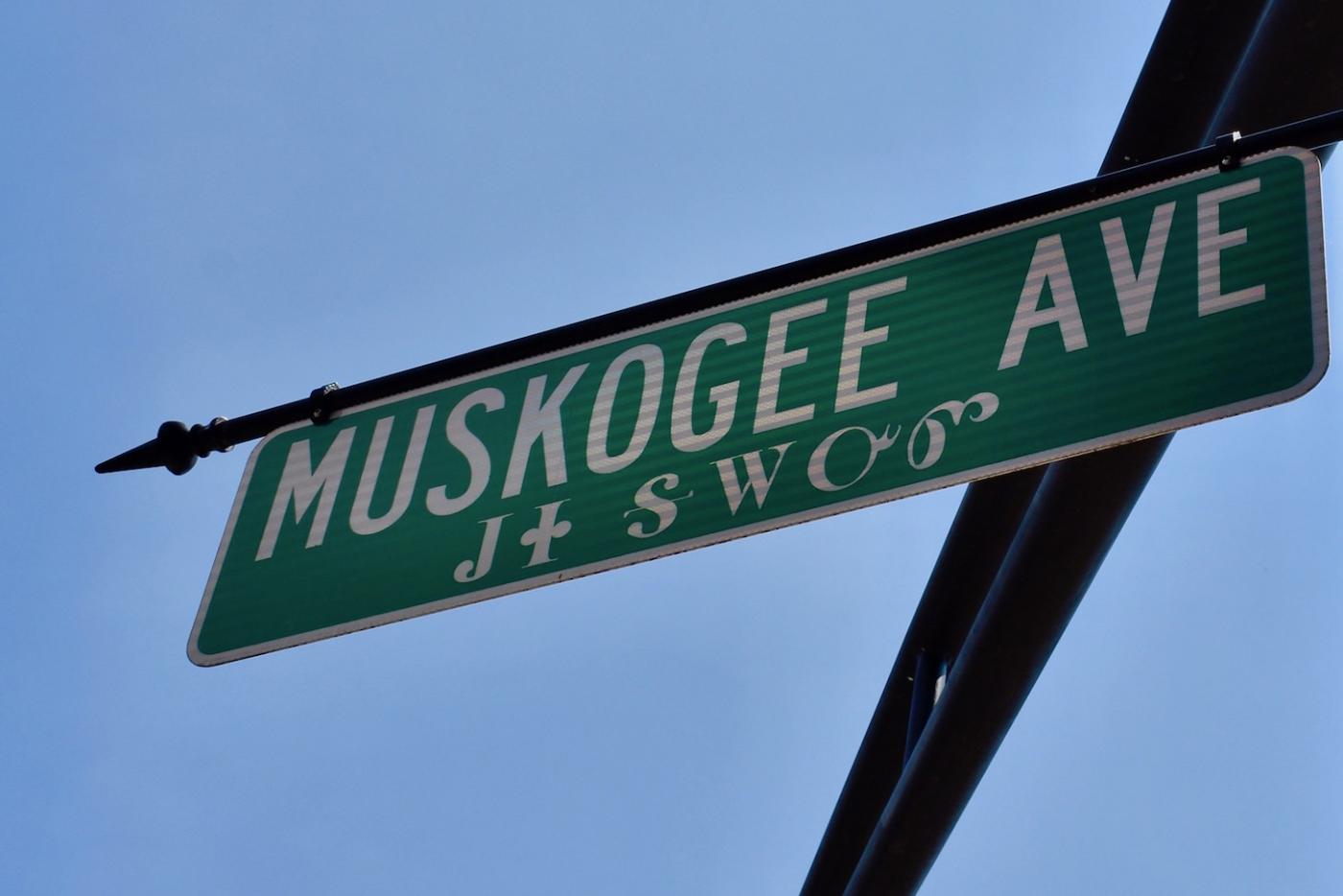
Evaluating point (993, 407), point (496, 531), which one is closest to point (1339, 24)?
point (993, 407)

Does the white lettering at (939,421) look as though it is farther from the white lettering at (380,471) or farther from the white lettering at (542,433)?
the white lettering at (380,471)

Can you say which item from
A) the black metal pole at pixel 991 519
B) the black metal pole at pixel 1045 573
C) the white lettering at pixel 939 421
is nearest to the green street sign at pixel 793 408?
the white lettering at pixel 939 421

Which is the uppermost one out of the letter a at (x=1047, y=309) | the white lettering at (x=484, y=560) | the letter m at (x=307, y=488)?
the letter a at (x=1047, y=309)

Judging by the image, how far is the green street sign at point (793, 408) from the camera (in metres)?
2.96

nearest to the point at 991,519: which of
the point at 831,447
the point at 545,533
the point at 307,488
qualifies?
the point at 831,447

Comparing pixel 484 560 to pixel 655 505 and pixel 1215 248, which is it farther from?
pixel 1215 248

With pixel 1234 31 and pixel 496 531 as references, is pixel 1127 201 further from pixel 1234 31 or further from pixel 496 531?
pixel 496 531

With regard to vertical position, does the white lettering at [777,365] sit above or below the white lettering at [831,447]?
above

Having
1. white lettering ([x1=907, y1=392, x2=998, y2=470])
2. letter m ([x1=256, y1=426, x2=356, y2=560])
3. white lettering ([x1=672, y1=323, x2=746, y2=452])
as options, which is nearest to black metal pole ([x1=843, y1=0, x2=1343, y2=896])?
white lettering ([x1=907, y1=392, x2=998, y2=470])

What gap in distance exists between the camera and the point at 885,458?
9.98 feet

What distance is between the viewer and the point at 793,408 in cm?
322

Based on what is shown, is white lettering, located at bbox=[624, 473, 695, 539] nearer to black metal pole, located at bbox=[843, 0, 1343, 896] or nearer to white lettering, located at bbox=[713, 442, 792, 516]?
white lettering, located at bbox=[713, 442, 792, 516]

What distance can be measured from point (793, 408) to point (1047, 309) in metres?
0.50

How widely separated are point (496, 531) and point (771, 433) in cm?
59
